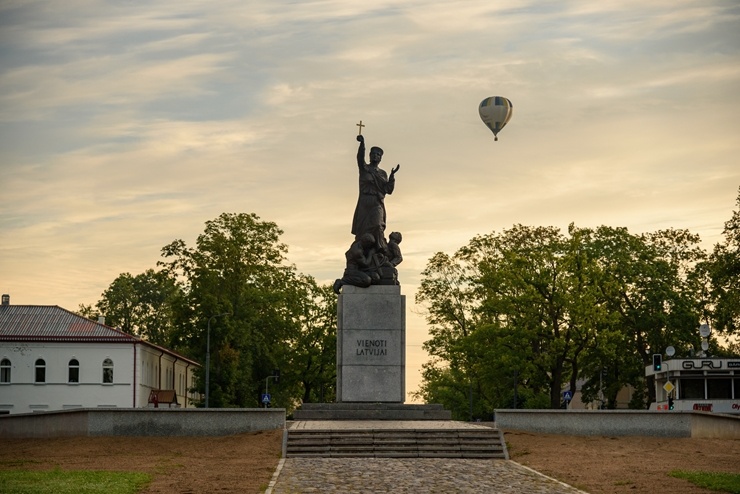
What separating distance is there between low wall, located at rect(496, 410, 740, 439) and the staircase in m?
2.53

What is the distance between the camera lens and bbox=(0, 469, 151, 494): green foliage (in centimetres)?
2227

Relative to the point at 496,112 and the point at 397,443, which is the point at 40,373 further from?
the point at 397,443

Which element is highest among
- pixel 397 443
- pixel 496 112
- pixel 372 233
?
pixel 496 112

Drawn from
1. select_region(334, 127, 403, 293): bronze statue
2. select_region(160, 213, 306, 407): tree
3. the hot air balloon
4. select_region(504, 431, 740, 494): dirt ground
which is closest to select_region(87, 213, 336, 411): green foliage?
select_region(160, 213, 306, 407): tree

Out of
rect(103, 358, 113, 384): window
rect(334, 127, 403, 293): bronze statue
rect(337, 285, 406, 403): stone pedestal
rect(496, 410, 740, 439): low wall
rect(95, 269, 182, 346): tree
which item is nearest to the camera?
rect(496, 410, 740, 439): low wall

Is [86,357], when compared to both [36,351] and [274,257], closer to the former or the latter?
[36,351]

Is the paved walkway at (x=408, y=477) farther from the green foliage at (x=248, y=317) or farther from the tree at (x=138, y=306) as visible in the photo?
the tree at (x=138, y=306)

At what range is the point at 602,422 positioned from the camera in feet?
109

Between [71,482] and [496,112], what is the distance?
1559 inches

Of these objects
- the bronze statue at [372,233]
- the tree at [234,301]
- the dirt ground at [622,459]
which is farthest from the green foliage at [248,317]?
the dirt ground at [622,459]

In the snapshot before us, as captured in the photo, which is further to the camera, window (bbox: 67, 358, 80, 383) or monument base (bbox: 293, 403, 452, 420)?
window (bbox: 67, 358, 80, 383)

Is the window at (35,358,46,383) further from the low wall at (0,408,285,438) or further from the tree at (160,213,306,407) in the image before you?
the low wall at (0,408,285,438)

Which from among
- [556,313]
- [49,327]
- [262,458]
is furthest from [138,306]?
[262,458]

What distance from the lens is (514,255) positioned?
65.2 m
